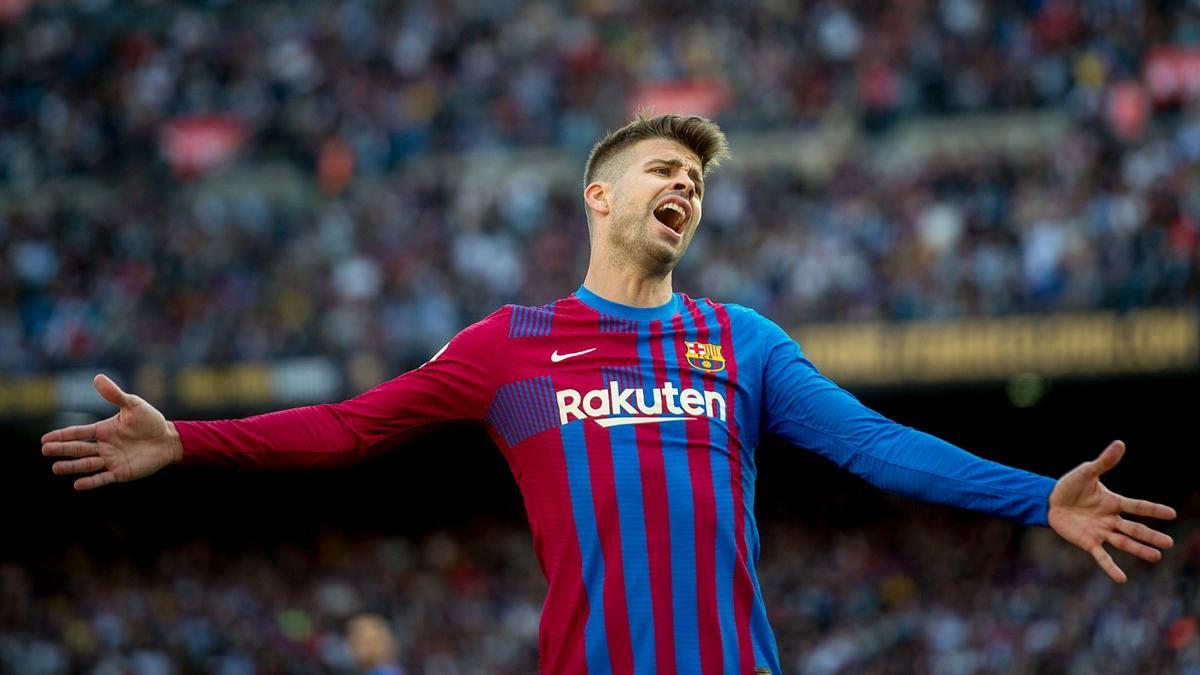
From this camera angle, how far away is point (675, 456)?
12.1ft

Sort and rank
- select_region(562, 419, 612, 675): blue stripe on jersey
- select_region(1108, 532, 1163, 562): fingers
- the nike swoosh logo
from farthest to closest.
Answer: the nike swoosh logo < select_region(562, 419, 612, 675): blue stripe on jersey < select_region(1108, 532, 1163, 562): fingers

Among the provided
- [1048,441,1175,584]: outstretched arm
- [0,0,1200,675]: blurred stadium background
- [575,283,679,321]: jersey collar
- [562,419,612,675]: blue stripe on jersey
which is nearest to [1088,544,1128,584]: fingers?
[1048,441,1175,584]: outstretched arm

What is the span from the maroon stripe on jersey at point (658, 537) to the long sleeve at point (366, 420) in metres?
0.43

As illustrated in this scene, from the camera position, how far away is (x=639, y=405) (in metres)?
3.77

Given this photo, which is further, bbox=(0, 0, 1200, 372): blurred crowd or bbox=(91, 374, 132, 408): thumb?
bbox=(0, 0, 1200, 372): blurred crowd

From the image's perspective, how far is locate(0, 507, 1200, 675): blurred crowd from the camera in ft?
45.0

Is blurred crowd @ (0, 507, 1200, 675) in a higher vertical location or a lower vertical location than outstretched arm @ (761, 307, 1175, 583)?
lower

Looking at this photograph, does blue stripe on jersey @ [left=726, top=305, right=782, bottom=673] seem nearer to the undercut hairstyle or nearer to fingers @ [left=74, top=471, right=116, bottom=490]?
the undercut hairstyle

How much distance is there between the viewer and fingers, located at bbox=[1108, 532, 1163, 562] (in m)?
3.16

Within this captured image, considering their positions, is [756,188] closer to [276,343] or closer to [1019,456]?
[1019,456]

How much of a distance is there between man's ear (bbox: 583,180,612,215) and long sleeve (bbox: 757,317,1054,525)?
0.50 m

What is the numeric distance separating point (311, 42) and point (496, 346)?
64.9 feet

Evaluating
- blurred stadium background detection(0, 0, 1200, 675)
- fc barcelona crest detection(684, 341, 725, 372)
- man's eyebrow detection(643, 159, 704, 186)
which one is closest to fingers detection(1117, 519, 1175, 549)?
fc barcelona crest detection(684, 341, 725, 372)

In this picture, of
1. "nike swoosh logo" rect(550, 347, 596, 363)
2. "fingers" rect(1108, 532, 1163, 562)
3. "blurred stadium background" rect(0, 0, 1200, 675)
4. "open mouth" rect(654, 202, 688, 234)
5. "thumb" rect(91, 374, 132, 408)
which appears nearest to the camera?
"fingers" rect(1108, 532, 1163, 562)
